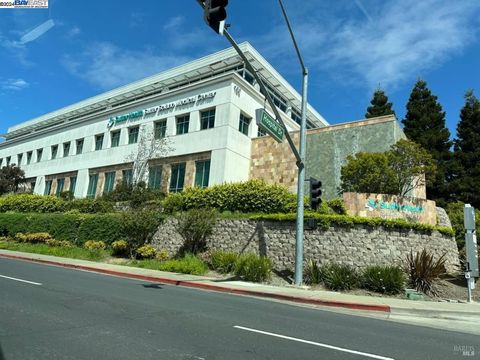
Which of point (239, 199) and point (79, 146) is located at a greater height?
point (79, 146)

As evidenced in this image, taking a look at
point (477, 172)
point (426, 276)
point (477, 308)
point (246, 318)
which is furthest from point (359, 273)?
point (477, 172)

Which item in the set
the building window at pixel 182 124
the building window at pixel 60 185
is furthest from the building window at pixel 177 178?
the building window at pixel 60 185

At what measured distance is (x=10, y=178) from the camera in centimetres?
4616

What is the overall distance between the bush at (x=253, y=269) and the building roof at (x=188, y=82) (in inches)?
869

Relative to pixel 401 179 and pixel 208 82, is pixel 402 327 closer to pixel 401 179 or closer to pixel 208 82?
pixel 401 179

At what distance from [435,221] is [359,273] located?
6865 millimetres

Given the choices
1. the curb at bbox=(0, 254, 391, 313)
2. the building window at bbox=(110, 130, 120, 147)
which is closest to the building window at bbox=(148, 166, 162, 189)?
the building window at bbox=(110, 130, 120, 147)

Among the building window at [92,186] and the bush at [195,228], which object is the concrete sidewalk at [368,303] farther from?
the building window at [92,186]

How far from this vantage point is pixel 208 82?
1265 inches

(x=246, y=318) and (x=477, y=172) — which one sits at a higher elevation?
(x=477, y=172)

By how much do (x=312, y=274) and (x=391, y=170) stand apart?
8474 millimetres

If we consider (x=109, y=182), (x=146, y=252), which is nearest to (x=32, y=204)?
(x=109, y=182)

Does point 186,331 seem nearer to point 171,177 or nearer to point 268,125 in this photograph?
point 268,125

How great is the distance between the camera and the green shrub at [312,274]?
16047 millimetres
